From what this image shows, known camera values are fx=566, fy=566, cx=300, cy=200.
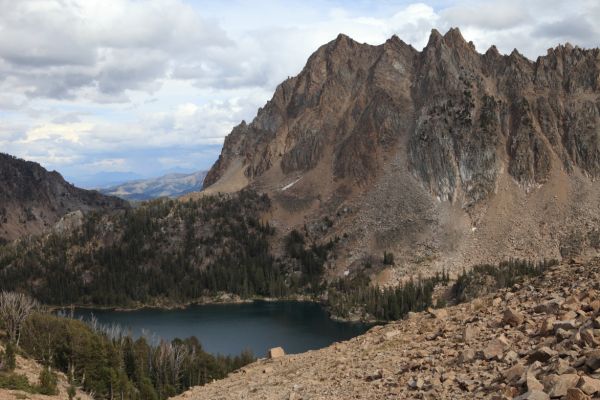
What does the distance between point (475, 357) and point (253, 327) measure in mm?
148117

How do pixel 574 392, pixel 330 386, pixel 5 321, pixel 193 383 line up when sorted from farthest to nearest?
1. pixel 193 383
2. pixel 5 321
3. pixel 330 386
4. pixel 574 392

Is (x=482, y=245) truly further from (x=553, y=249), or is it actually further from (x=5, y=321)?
Answer: (x=5, y=321)

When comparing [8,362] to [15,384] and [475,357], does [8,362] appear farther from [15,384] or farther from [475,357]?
[475,357]

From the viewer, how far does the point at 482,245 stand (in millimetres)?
196750

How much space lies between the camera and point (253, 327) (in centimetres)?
16800

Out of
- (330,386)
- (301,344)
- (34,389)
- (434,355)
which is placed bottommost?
(301,344)

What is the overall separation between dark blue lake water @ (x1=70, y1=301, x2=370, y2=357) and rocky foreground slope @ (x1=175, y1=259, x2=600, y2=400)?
102309 millimetres

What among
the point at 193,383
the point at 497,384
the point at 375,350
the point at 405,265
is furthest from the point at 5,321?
the point at 405,265

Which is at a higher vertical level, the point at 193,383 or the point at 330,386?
the point at 330,386

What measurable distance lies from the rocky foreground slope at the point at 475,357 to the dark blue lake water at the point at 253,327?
336 feet

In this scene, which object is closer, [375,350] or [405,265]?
[375,350]

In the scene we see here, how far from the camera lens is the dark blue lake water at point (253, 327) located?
482ft

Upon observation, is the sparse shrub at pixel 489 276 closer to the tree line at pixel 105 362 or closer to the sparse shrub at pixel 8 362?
the tree line at pixel 105 362

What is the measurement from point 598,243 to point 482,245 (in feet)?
118
